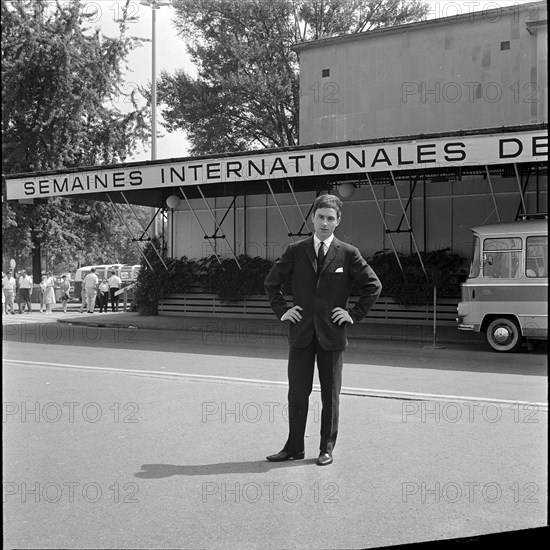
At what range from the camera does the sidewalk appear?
16344 mm

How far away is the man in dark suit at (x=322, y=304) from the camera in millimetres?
5418

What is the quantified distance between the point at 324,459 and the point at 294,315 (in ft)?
3.87

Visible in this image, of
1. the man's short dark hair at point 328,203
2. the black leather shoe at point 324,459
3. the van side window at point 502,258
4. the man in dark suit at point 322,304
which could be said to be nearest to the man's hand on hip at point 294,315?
the man in dark suit at point 322,304

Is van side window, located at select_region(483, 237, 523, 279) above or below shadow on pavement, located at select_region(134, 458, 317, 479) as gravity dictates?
above

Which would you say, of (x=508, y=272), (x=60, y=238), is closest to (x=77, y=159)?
(x=60, y=238)

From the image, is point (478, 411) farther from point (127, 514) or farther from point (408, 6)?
point (408, 6)

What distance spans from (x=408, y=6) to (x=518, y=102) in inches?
561

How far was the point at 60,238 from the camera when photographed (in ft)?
55.2

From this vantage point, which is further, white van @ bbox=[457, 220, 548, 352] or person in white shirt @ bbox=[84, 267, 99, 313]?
person in white shirt @ bbox=[84, 267, 99, 313]

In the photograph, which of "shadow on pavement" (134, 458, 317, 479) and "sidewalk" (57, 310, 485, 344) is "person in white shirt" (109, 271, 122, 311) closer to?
"sidewalk" (57, 310, 485, 344)

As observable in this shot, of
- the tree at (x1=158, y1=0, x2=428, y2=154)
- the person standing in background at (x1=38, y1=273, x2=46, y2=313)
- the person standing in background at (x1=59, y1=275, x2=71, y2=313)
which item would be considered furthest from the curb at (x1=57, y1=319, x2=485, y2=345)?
the tree at (x1=158, y1=0, x2=428, y2=154)

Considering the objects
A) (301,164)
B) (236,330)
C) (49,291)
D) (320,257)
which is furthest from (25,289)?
(320,257)

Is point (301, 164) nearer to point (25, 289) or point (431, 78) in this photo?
point (431, 78)

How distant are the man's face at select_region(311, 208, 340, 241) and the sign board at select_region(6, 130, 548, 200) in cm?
733
